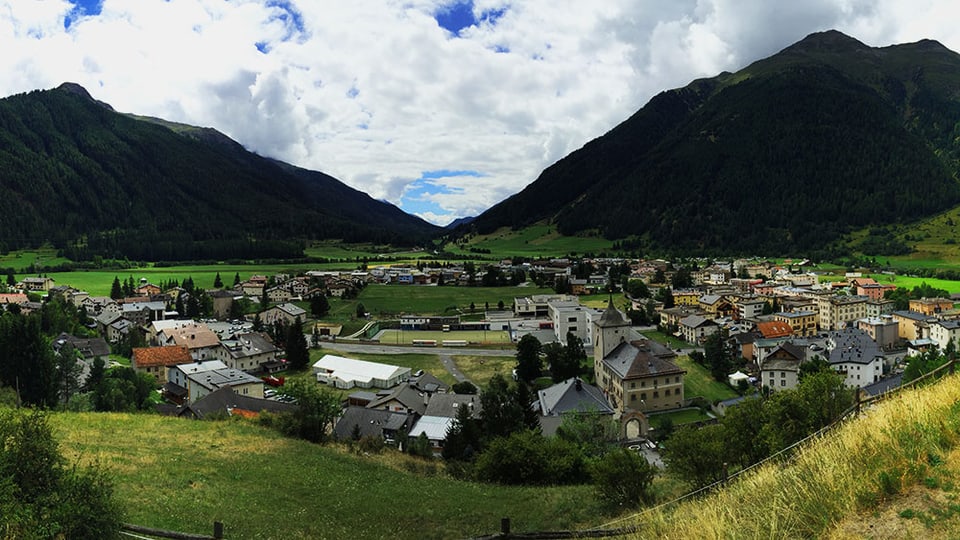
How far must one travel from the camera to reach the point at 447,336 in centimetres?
8606

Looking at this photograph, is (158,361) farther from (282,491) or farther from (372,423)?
(282,491)

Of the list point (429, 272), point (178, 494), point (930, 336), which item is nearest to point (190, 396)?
point (178, 494)

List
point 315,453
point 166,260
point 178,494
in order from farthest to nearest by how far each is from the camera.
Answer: point 166,260 < point 315,453 < point 178,494

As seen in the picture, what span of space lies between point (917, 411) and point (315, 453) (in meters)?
22.1

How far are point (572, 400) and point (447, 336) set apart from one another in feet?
130

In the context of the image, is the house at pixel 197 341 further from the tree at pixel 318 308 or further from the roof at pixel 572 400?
the roof at pixel 572 400

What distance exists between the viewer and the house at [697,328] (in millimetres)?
80375

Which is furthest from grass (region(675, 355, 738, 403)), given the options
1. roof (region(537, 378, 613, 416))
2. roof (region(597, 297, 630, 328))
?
roof (region(537, 378, 613, 416))

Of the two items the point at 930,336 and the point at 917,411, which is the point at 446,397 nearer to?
the point at 917,411

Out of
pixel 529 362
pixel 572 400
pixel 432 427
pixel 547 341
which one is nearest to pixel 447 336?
pixel 547 341

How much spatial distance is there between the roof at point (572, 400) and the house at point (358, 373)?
17.2 meters

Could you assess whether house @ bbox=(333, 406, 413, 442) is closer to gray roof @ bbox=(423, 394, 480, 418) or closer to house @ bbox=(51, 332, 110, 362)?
gray roof @ bbox=(423, 394, 480, 418)

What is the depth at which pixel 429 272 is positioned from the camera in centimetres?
15625

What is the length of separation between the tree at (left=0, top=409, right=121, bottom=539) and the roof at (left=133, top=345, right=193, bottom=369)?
60827mm
